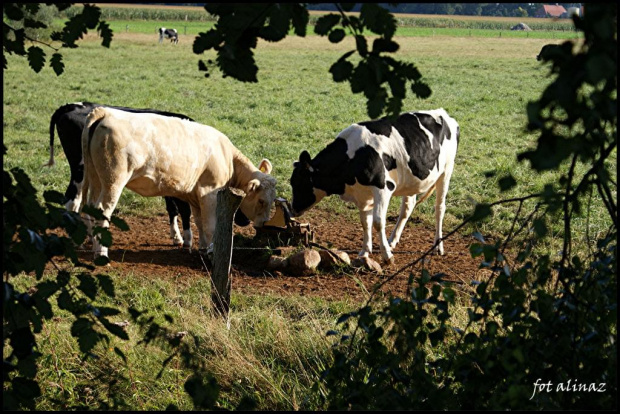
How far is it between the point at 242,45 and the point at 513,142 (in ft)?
49.6

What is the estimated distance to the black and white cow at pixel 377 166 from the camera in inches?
339

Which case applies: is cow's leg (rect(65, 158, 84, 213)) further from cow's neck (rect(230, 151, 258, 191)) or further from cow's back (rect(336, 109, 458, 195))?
cow's back (rect(336, 109, 458, 195))

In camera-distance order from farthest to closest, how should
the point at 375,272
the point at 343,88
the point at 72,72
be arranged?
the point at 72,72 < the point at 343,88 < the point at 375,272

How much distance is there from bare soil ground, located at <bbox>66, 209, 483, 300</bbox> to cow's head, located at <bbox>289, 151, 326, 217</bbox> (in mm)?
554

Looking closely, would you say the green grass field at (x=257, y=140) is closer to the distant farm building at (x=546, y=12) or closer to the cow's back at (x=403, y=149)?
the distant farm building at (x=546, y=12)

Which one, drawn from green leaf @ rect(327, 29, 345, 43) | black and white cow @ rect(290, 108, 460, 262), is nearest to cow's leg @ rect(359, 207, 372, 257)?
black and white cow @ rect(290, 108, 460, 262)

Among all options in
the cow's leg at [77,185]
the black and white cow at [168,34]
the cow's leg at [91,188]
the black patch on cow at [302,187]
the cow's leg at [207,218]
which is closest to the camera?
the cow's leg at [91,188]

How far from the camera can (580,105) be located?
2096 millimetres

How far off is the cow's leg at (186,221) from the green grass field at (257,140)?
3.65ft

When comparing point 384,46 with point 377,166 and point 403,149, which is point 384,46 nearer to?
point 377,166

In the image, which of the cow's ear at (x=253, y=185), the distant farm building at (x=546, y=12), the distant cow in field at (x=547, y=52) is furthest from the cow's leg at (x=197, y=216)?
the distant cow in field at (x=547, y=52)

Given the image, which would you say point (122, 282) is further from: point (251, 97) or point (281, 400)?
point (251, 97)

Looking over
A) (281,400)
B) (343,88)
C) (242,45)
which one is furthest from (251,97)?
(242,45)

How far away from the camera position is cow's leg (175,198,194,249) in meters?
9.65
